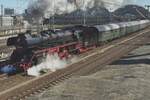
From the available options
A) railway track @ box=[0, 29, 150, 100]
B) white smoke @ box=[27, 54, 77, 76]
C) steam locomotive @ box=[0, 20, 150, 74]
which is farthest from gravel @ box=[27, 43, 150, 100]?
steam locomotive @ box=[0, 20, 150, 74]

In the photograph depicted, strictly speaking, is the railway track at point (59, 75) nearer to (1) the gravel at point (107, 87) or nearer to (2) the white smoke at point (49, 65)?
(2) the white smoke at point (49, 65)

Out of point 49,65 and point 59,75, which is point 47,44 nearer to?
point 49,65

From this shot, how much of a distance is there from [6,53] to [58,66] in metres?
10.4

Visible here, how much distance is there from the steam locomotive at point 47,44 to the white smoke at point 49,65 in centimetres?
40

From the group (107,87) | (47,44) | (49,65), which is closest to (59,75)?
(49,65)

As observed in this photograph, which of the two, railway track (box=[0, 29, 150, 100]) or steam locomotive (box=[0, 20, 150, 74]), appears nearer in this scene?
railway track (box=[0, 29, 150, 100])

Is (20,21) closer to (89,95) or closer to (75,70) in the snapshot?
(75,70)

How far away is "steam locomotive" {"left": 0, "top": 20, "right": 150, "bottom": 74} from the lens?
27953 millimetres

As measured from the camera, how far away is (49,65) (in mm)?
30172

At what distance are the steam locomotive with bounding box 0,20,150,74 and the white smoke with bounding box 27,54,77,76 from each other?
396 mm

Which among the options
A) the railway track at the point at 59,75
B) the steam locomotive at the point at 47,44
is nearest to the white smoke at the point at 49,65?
the steam locomotive at the point at 47,44

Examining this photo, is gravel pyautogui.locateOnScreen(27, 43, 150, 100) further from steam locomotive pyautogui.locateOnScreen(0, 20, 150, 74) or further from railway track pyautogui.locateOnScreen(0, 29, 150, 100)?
steam locomotive pyautogui.locateOnScreen(0, 20, 150, 74)

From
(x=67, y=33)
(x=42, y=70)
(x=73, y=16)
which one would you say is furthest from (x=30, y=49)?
(x=73, y=16)

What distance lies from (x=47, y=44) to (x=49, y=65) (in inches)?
80.6
